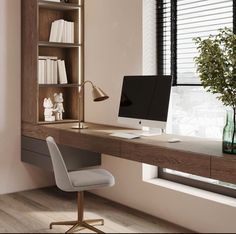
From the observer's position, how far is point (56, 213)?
3.72 metres

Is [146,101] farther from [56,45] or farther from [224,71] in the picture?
[56,45]

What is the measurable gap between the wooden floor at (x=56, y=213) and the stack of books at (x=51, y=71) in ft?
3.70

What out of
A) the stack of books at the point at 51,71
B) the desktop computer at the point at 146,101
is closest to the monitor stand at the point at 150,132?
the desktop computer at the point at 146,101

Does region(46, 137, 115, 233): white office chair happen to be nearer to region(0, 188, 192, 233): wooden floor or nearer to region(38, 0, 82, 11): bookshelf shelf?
region(0, 188, 192, 233): wooden floor

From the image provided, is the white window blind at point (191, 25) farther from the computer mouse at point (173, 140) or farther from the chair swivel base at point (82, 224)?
the chair swivel base at point (82, 224)

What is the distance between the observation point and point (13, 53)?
4.34m

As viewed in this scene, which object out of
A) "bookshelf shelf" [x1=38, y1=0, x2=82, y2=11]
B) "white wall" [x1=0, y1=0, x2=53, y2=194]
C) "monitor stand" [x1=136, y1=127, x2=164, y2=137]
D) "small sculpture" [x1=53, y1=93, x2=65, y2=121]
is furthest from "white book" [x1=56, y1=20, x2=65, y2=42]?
"monitor stand" [x1=136, y1=127, x2=164, y2=137]

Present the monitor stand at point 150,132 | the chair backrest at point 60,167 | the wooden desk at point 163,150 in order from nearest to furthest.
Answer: the wooden desk at point 163,150 < the chair backrest at point 60,167 < the monitor stand at point 150,132

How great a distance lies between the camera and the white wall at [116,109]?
3.27 metres

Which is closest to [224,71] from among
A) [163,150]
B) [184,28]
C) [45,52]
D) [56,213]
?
[163,150]

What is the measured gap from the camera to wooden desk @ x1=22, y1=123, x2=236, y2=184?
2.53 metres

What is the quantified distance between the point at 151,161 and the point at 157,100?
1.83 feet

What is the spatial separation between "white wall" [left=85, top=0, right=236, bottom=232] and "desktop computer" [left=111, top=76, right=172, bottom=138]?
354 millimetres

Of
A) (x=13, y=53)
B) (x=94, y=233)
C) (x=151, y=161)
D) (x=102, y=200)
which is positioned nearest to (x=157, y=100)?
(x=151, y=161)
